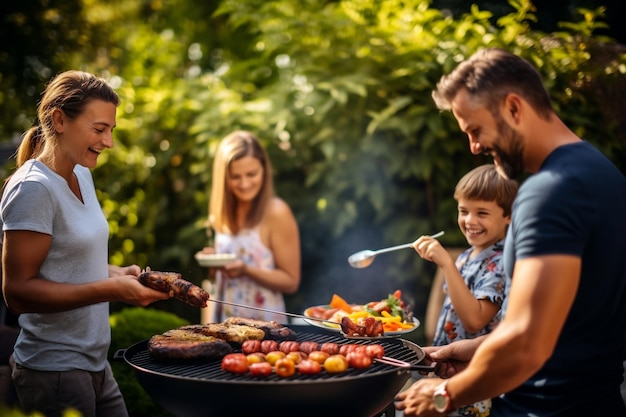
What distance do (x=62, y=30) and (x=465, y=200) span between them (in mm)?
7236

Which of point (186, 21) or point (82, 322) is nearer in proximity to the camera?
point (82, 322)

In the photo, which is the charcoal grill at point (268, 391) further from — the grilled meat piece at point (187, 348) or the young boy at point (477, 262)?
the young boy at point (477, 262)

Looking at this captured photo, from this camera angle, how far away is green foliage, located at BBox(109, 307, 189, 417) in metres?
4.04

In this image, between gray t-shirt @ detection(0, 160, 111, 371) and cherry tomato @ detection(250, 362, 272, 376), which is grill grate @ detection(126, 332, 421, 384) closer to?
cherry tomato @ detection(250, 362, 272, 376)

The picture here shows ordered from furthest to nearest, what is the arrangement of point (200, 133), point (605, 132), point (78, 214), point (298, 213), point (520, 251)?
point (200, 133) < point (298, 213) < point (605, 132) < point (78, 214) < point (520, 251)

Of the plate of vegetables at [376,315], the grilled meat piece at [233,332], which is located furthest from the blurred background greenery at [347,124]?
the grilled meat piece at [233,332]

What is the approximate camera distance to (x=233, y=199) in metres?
Answer: 4.48

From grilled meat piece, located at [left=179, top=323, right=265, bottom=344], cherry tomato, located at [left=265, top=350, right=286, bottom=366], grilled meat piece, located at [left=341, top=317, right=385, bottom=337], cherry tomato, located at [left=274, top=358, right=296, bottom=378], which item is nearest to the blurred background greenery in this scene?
grilled meat piece, located at [left=341, top=317, right=385, bottom=337]

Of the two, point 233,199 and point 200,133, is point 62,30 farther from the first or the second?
point 233,199

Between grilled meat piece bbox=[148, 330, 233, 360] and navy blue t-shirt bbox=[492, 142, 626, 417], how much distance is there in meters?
1.19

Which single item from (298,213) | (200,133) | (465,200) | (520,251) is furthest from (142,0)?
(520,251)

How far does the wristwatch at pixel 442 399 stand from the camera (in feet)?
6.75

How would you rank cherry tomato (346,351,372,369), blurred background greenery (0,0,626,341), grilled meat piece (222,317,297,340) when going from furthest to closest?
1. blurred background greenery (0,0,626,341)
2. grilled meat piece (222,317,297,340)
3. cherry tomato (346,351,372,369)

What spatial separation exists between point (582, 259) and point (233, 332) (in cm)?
159
